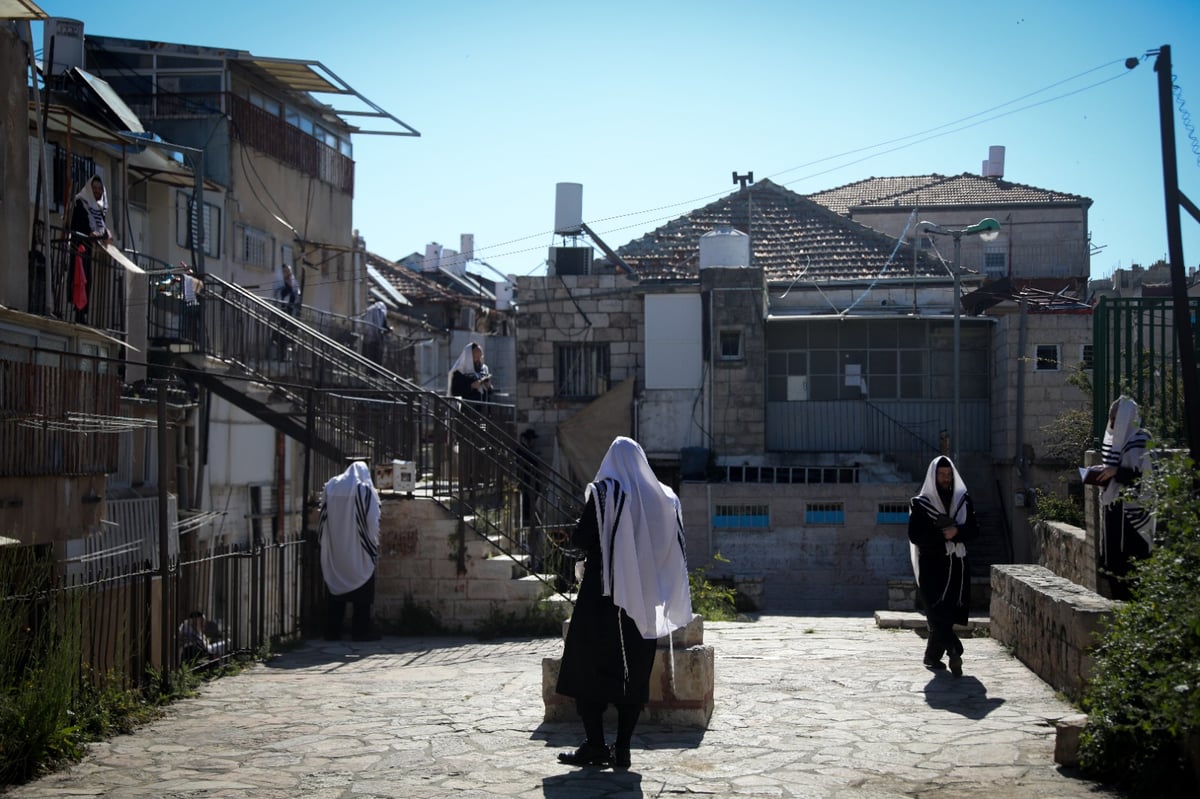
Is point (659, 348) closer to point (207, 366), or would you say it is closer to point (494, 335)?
point (207, 366)

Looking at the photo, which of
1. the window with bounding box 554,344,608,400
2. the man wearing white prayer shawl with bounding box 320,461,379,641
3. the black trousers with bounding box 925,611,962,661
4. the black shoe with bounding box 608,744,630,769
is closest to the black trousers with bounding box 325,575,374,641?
the man wearing white prayer shawl with bounding box 320,461,379,641

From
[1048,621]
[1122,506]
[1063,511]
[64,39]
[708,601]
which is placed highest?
[64,39]

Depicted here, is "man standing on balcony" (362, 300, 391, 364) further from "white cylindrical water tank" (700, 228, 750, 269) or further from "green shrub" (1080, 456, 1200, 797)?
"green shrub" (1080, 456, 1200, 797)

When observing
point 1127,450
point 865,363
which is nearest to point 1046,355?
point 865,363

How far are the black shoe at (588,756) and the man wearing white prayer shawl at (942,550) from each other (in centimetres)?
418

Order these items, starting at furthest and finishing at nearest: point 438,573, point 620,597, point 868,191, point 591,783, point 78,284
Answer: point 868,191
point 438,573
point 78,284
point 620,597
point 591,783

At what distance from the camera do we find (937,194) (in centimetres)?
4078

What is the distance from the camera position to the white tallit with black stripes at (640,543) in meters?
7.60

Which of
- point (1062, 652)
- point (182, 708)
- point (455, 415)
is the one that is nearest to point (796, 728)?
point (1062, 652)

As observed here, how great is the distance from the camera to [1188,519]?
6.39 meters

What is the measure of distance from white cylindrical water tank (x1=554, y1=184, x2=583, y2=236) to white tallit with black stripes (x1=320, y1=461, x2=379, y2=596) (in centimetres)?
1605

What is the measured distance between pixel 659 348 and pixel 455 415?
466 inches

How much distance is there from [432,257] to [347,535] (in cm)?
3761

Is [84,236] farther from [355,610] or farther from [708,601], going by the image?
[708,601]
